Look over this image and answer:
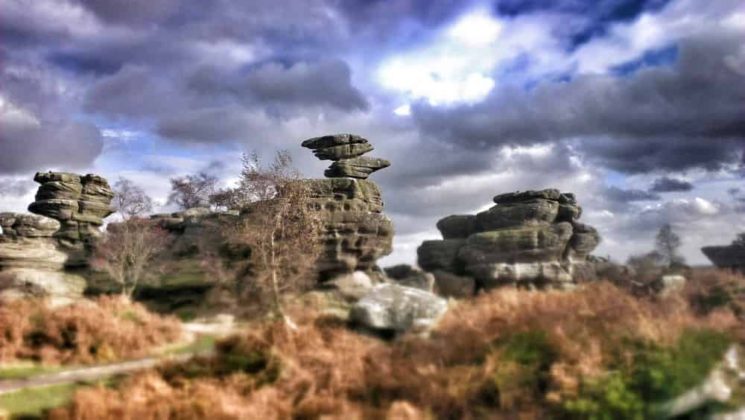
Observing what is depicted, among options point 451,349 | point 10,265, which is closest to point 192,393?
point 451,349

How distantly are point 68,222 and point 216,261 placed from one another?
14.8 metres

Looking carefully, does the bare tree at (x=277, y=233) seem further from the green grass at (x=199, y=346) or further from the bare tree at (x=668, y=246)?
the bare tree at (x=668, y=246)

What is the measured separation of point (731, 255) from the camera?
705 inches

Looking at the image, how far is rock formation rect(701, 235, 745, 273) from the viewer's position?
17734 millimetres

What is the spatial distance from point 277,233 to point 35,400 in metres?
10.6

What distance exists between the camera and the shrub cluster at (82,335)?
1493 centimetres

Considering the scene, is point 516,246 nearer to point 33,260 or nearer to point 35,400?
point 35,400

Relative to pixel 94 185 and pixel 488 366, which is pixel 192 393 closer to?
pixel 488 366

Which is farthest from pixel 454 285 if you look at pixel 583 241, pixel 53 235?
pixel 53 235

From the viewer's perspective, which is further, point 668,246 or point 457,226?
point 457,226

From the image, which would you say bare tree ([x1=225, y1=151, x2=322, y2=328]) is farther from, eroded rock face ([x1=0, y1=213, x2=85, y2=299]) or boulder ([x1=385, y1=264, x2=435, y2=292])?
eroded rock face ([x1=0, y1=213, x2=85, y2=299])

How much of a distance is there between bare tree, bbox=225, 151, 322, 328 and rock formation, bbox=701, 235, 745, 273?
13.2 metres

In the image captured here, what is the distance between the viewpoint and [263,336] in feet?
45.1

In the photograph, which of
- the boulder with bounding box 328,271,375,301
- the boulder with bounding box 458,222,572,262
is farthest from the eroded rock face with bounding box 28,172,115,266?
the boulder with bounding box 458,222,572,262
